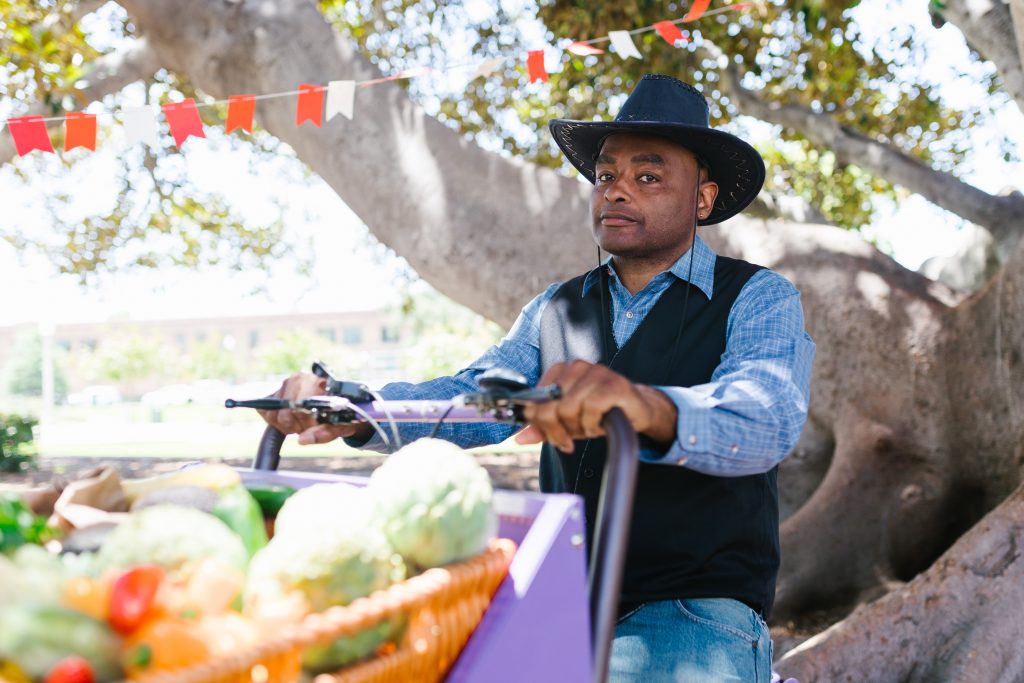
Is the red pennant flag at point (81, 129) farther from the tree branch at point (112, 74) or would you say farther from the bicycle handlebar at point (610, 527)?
the bicycle handlebar at point (610, 527)

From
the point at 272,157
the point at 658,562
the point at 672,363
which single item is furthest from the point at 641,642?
the point at 272,157

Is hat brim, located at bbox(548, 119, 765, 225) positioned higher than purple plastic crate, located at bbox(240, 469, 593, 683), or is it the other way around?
hat brim, located at bbox(548, 119, 765, 225)

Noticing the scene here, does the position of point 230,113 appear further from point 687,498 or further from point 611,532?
point 611,532

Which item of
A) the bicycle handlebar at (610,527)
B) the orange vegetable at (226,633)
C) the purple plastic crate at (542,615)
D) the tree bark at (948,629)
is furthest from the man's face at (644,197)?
the tree bark at (948,629)

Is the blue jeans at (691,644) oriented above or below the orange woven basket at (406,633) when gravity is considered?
below

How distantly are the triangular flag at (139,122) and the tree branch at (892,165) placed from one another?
13.4 feet

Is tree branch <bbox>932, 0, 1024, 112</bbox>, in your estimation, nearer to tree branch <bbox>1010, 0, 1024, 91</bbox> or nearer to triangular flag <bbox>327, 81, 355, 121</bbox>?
tree branch <bbox>1010, 0, 1024, 91</bbox>

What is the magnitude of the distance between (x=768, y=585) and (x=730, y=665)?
24cm

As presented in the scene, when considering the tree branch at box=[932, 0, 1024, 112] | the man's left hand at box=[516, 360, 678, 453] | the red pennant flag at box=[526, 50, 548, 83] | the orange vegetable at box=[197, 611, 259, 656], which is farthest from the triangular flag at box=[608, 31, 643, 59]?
the orange vegetable at box=[197, 611, 259, 656]

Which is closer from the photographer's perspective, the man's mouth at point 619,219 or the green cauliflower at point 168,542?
the green cauliflower at point 168,542

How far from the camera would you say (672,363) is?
2279 mm

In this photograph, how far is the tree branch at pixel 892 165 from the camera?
209 inches

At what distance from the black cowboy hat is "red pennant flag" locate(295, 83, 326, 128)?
8.81ft

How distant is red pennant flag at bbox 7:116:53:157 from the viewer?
5.41m
